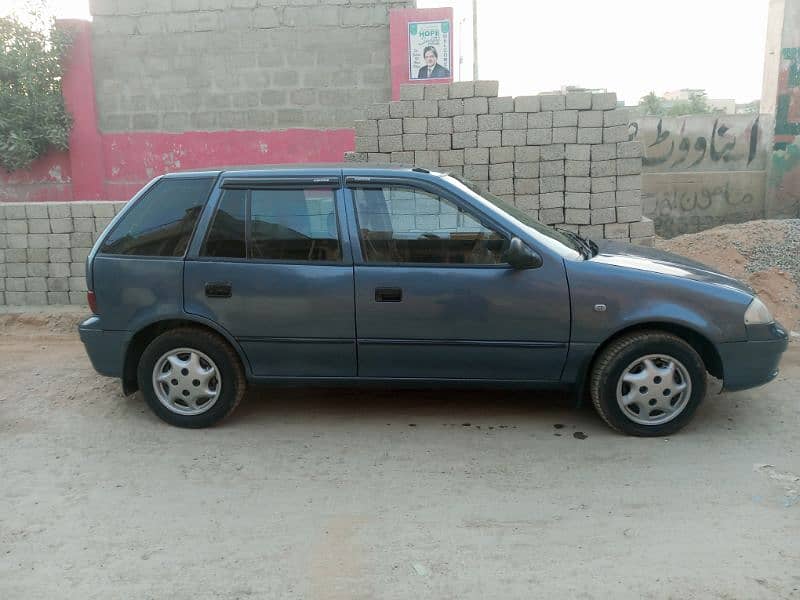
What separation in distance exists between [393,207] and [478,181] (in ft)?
11.5

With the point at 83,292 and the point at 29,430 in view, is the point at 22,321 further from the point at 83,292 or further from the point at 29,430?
the point at 29,430

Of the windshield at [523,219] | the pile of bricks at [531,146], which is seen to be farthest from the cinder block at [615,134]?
the windshield at [523,219]

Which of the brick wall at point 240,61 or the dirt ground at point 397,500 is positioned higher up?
the brick wall at point 240,61

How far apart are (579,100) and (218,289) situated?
480cm

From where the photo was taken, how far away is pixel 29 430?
4.90 meters

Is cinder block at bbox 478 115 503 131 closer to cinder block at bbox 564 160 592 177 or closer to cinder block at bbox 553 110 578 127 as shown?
cinder block at bbox 553 110 578 127

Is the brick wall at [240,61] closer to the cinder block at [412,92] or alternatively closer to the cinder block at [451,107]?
the cinder block at [412,92]

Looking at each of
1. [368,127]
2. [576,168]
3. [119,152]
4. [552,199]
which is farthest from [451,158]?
[119,152]

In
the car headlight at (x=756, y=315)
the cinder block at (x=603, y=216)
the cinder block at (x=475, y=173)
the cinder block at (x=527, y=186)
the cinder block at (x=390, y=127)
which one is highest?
the cinder block at (x=390, y=127)

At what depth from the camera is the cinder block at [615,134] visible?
7707mm

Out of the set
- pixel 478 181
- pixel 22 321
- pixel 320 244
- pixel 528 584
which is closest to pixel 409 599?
pixel 528 584

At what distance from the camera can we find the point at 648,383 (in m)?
4.42

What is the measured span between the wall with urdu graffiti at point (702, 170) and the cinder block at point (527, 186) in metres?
5.35

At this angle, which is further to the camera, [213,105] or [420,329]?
[213,105]
